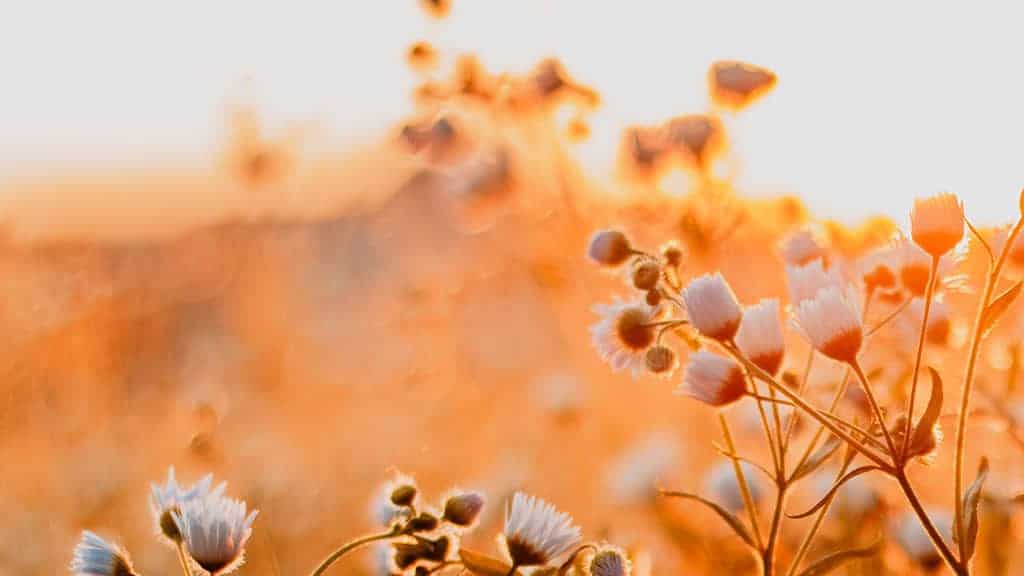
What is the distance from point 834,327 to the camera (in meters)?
1.00

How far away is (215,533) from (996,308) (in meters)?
0.68

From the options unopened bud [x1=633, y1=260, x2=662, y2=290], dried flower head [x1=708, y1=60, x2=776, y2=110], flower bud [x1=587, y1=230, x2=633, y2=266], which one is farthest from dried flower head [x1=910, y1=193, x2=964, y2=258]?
dried flower head [x1=708, y1=60, x2=776, y2=110]

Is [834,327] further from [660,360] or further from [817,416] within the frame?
[660,360]

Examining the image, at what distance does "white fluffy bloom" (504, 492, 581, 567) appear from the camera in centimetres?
104

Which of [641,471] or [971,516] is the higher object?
[641,471]

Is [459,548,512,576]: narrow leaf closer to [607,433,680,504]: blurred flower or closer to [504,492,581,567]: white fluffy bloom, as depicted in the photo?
[504,492,581,567]: white fluffy bloom

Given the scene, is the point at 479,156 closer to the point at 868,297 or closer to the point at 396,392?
the point at 868,297

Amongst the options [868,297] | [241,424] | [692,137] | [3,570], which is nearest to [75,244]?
[241,424]

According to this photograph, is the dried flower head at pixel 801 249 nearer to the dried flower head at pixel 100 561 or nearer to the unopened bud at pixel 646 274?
the unopened bud at pixel 646 274

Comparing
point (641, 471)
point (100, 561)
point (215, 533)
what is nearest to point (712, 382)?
point (215, 533)

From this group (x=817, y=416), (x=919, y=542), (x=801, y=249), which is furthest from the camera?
(x=919, y=542)

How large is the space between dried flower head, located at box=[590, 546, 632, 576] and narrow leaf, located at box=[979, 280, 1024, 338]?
0.34 metres

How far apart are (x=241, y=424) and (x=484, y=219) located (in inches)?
73.7

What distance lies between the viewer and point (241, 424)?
155 inches
